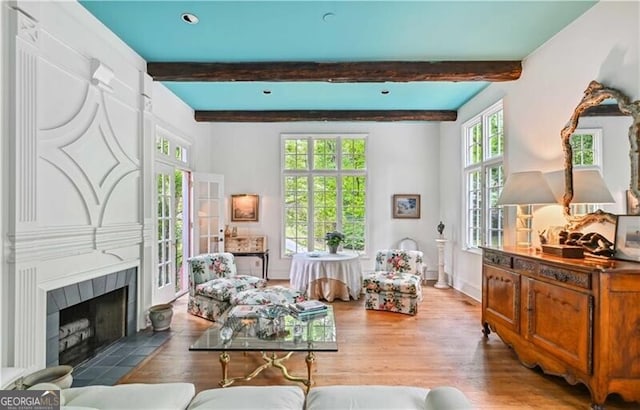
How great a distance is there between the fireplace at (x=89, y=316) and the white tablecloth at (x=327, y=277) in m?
2.20

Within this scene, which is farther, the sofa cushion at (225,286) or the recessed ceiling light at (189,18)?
the sofa cushion at (225,286)

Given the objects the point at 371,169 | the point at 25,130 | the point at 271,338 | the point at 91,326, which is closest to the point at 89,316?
the point at 91,326

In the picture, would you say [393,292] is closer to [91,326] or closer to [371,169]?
[371,169]

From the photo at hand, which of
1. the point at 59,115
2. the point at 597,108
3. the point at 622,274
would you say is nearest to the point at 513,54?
the point at 597,108

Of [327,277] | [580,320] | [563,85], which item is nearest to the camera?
[580,320]

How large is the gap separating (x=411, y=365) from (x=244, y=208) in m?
4.38

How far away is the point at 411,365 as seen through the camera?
2.80 metres

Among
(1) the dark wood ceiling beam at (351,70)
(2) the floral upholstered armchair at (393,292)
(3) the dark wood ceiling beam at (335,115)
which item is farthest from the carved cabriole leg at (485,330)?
(3) the dark wood ceiling beam at (335,115)

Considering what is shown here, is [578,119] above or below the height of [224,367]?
above

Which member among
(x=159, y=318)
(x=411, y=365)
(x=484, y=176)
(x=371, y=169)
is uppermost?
(x=371, y=169)

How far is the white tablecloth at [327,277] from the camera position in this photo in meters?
4.70

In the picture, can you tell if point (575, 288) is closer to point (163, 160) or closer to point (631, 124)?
point (631, 124)

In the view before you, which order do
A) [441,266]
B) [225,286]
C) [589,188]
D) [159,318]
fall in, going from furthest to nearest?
1. [441,266]
2. [225,286]
3. [159,318]
4. [589,188]

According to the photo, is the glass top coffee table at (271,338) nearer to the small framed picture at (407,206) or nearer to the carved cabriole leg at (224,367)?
the carved cabriole leg at (224,367)
